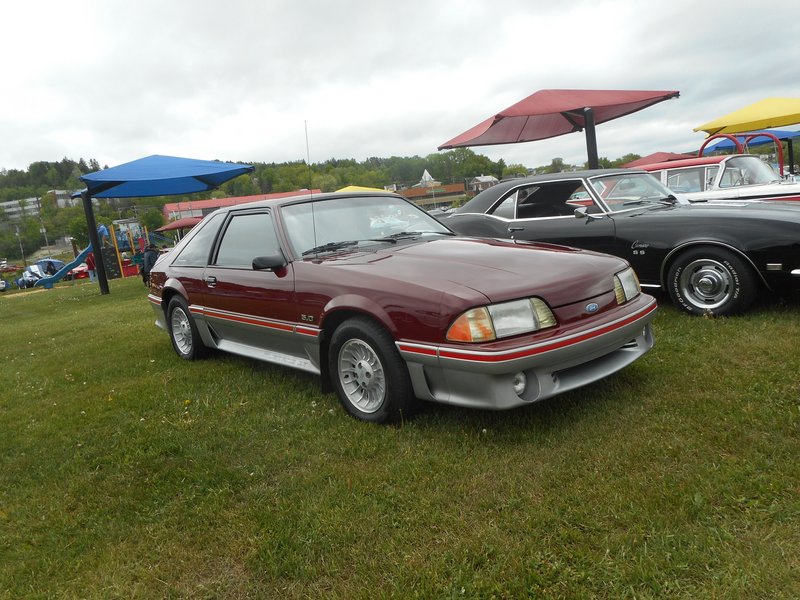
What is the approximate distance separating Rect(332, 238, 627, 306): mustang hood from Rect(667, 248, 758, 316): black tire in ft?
5.33

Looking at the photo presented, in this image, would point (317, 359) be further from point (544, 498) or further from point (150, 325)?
point (150, 325)

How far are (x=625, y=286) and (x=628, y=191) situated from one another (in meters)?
2.71

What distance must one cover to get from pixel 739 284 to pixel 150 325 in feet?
22.5

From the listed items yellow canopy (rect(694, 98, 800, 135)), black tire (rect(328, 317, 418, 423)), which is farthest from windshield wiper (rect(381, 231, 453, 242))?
yellow canopy (rect(694, 98, 800, 135))

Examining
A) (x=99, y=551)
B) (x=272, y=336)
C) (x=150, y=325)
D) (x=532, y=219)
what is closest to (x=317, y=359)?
(x=272, y=336)

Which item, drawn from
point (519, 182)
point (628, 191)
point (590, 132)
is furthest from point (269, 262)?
point (590, 132)

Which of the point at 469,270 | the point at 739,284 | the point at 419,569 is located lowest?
the point at 419,569

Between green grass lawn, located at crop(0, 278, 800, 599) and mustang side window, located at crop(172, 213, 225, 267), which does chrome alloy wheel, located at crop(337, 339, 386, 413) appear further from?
mustang side window, located at crop(172, 213, 225, 267)

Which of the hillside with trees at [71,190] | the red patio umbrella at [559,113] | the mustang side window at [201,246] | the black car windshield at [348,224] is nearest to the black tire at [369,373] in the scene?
the black car windshield at [348,224]

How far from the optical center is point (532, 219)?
6.05m

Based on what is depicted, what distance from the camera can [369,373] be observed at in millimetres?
3350

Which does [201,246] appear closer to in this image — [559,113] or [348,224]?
[348,224]

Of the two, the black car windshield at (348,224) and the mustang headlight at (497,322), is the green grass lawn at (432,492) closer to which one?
the mustang headlight at (497,322)

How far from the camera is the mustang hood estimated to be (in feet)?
9.93
